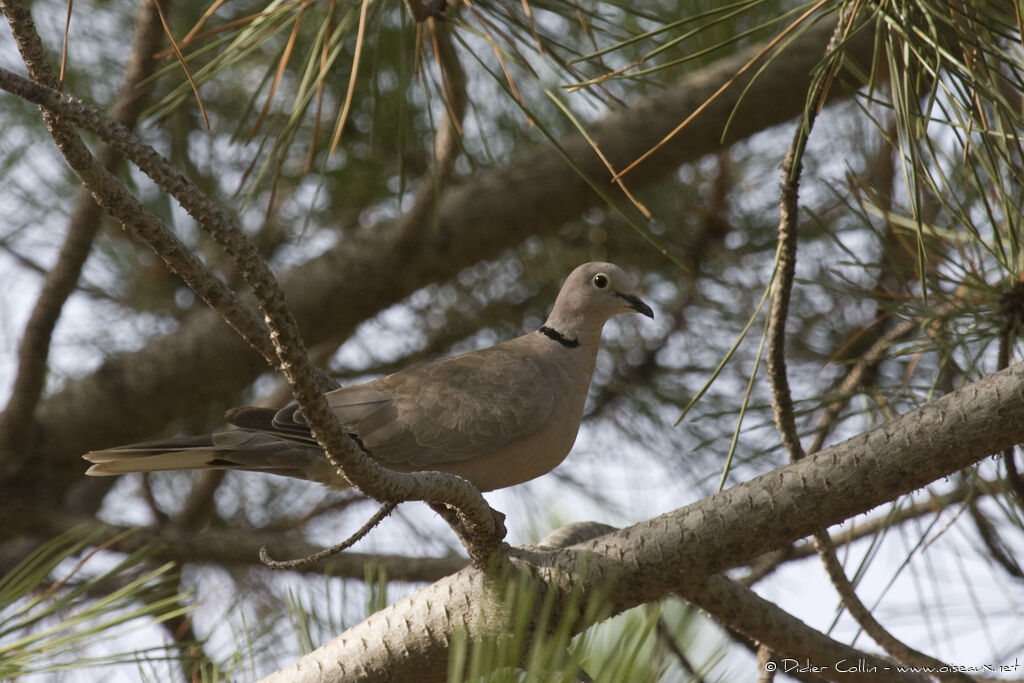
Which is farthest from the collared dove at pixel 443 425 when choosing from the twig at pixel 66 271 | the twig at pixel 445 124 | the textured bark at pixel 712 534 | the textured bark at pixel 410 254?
the textured bark at pixel 410 254

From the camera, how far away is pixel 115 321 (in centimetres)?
430

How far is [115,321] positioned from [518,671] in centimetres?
348

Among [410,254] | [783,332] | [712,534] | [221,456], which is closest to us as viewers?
[712,534]

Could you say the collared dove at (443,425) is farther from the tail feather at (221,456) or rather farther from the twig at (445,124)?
the twig at (445,124)

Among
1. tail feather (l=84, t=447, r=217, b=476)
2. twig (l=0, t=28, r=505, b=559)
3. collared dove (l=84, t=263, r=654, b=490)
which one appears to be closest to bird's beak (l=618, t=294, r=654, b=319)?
collared dove (l=84, t=263, r=654, b=490)

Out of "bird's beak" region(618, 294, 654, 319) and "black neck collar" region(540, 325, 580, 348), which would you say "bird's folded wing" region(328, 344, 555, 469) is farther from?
"bird's beak" region(618, 294, 654, 319)

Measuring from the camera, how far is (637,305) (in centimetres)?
264

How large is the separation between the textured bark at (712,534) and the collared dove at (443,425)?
1.76ft

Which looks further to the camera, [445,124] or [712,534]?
[445,124]

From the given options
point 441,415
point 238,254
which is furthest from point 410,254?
point 238,254

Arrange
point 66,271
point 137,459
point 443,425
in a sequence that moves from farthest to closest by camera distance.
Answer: point 66,271
point 443,425
point 137,459

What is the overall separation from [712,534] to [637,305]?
1.14 m

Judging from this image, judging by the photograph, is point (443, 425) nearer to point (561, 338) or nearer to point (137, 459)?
point (561, 338)

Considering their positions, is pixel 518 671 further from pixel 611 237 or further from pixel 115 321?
pixel 115 321
